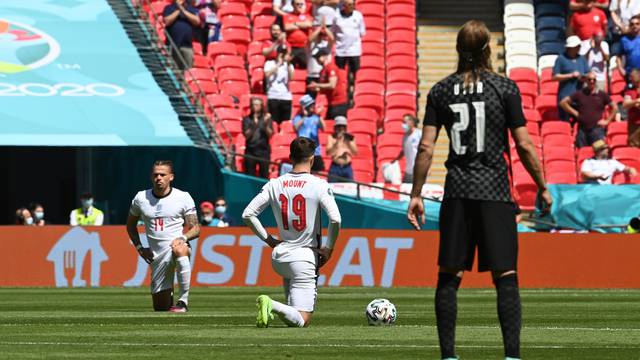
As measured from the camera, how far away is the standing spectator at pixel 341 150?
85.8 ft

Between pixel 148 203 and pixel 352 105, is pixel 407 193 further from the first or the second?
pixel 148 203

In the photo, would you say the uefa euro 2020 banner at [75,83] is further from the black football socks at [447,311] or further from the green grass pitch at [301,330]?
the black football socks at [447,311]

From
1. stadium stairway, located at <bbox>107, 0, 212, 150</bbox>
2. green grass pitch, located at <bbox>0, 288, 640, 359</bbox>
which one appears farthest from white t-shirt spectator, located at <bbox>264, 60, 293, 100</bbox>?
green grass pitch, located at <bbox>0, 288, 640, 359</bbox>

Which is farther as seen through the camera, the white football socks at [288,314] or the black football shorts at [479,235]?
the white football socks at [288,314]

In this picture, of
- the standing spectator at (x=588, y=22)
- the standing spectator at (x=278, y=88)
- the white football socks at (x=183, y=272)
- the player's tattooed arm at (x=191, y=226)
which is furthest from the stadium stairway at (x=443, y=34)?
the white football socks at (x=183, y=272)

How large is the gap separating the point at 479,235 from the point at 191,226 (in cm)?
774

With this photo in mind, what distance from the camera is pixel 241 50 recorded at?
31.0 m

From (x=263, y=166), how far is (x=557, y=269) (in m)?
5.54

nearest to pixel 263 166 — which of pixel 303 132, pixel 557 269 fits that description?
pixel 303 132

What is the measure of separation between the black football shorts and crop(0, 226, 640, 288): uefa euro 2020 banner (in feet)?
51.7

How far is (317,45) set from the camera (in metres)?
28.9

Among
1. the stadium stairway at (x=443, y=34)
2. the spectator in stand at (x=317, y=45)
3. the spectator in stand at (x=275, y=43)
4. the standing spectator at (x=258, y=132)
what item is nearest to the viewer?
the standing spectator at (x=258, y=132)

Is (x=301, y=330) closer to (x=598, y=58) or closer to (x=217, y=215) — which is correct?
(x=217, y=215)

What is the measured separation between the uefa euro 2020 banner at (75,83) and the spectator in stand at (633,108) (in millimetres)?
7705
